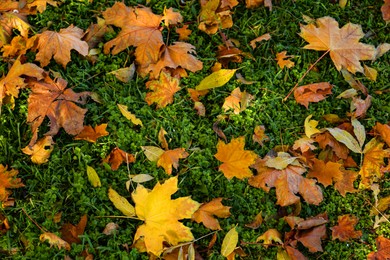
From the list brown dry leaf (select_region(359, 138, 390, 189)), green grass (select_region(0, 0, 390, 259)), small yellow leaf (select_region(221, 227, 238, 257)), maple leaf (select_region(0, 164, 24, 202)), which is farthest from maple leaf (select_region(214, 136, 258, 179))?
maple leaf (select_region(0, 164, 24, 202))

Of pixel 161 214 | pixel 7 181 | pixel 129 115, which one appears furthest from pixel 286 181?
pixel 7 181

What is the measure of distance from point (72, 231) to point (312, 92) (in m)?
1.46

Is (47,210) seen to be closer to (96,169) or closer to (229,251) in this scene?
(96,169)

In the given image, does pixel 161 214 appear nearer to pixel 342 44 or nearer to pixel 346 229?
pixel 346 229

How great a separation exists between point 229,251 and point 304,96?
977 millimetres

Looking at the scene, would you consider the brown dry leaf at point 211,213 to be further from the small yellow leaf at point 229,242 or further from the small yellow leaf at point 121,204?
the small yellow leaf at point 121,204

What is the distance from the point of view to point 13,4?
273 cm

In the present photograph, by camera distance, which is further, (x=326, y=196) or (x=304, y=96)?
(x=304, y=96)

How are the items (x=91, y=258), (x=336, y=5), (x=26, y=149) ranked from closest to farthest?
(x=91, y=258) → (x=26, y=149) → (x=336, y=5)

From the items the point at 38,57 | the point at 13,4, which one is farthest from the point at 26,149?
the point at 13,4

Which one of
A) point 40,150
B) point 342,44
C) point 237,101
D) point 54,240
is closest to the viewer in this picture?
point 54,240

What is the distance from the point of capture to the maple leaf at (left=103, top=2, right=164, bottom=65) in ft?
8.75

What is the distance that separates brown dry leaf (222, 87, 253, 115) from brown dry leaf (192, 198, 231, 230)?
0.54 m

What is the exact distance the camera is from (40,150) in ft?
7.82
